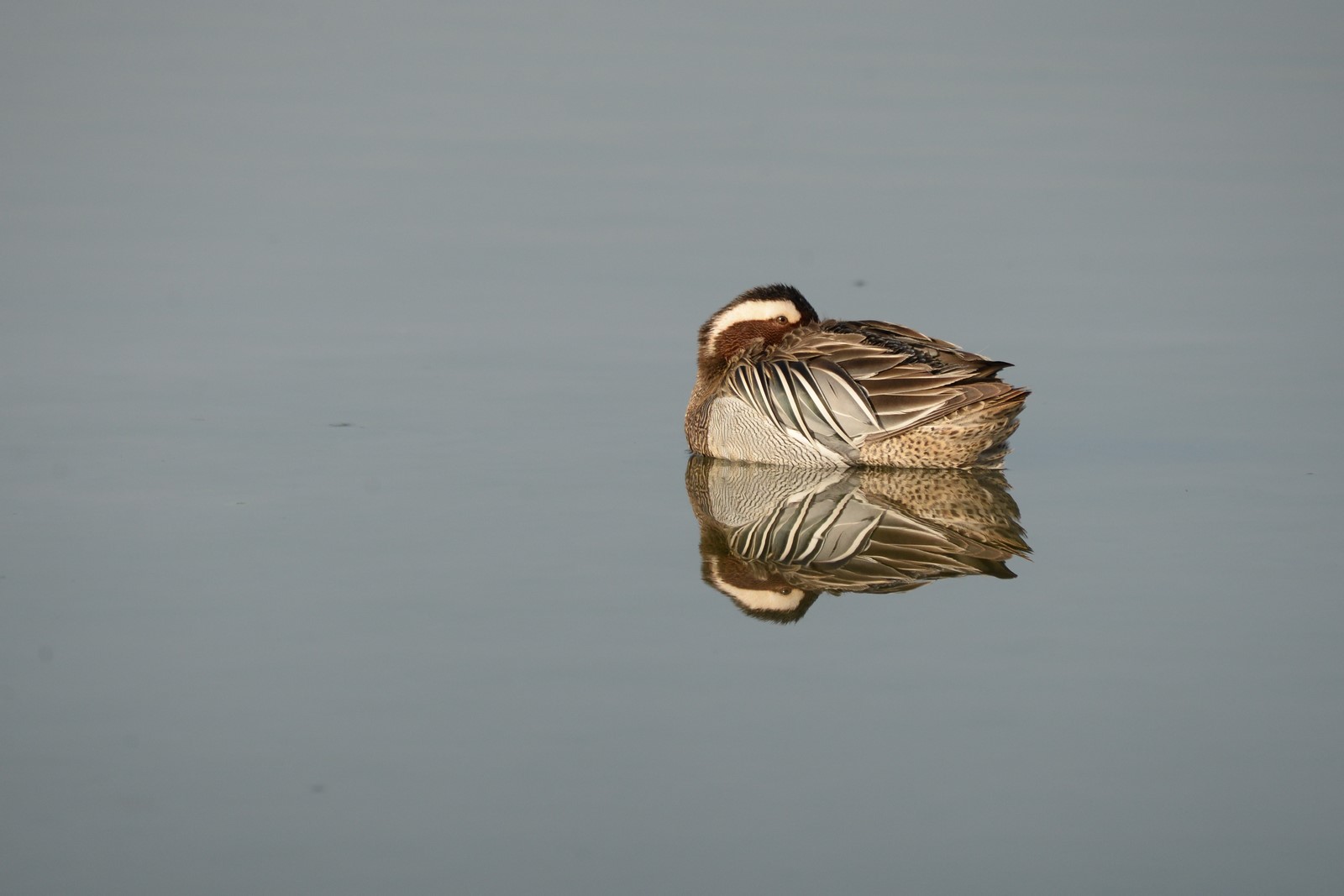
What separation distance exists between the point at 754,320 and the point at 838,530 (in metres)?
2.00

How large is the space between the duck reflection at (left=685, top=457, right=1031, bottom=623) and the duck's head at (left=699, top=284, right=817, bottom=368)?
2.26ft

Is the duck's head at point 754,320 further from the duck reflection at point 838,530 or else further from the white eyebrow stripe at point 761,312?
the duck reflection at point 838,530

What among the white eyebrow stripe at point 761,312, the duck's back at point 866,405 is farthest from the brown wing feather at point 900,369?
the white eyebrow stripe at point 761,312

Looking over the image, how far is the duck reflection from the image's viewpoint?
22.5 feet

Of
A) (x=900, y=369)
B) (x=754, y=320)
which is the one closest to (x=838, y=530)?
(x=900, y=369)

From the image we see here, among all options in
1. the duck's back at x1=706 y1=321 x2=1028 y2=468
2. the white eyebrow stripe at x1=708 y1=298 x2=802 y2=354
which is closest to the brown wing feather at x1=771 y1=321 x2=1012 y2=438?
the duck's back at x1=706 y1=321 x2=1028 y2=468

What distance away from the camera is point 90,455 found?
8.10 meters

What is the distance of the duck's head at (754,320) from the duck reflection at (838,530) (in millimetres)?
690

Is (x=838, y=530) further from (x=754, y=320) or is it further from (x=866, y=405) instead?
(x=754, y=320)

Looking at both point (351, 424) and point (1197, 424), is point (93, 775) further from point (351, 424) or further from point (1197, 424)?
point (1197, 424)

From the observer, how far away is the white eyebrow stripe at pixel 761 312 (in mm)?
9242

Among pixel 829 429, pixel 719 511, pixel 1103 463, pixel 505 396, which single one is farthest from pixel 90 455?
pixel 1103 463

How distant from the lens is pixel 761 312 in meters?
9.26

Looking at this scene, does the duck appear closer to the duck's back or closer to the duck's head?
the duck's back
